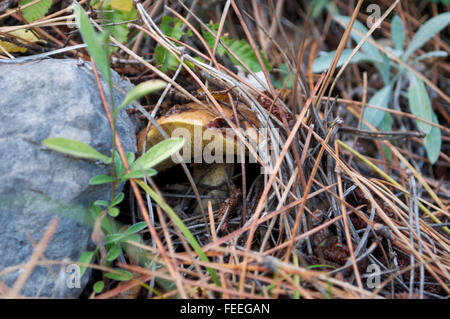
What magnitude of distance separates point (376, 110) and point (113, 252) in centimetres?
148

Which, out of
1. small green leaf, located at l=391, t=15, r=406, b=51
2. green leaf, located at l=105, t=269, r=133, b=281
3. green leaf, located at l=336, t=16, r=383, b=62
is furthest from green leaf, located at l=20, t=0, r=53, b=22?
small green leaf, located at l=391, t=15, r=406, b=51

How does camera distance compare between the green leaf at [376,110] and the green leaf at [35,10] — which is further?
the green leaf at [376,110]

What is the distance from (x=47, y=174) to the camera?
1108 mm

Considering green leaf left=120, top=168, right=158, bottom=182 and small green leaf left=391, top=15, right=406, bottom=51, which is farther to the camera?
small green leaf left=391, top=15, right=406, bottom=51

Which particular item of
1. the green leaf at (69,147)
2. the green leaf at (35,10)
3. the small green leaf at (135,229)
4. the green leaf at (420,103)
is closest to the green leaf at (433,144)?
the green leaf at (420,103)

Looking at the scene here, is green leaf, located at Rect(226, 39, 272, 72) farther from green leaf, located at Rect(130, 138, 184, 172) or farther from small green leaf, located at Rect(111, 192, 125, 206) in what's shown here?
small green leaf, located at Rect(111, 192, 125, 206)

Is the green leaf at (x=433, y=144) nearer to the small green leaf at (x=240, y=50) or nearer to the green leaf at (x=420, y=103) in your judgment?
the green leaf at (x=420, y=103)

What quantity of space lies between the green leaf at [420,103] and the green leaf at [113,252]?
1.50 m

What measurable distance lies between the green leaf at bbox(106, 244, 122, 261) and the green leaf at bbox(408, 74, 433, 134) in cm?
150

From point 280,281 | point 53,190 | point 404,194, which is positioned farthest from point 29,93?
point 404,194

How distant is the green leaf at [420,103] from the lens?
185 centimetres

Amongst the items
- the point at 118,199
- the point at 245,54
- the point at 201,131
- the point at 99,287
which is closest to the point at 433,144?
the point at 245,54

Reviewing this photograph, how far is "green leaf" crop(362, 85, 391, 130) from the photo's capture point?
1.93m

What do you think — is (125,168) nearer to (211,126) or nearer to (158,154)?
(158,154)
